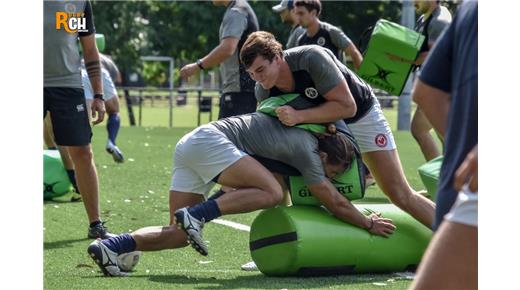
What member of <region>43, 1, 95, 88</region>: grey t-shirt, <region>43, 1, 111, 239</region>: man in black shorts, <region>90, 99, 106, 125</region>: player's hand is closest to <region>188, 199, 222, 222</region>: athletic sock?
<region>43, 1, 111, 239</region>: man in black shorts

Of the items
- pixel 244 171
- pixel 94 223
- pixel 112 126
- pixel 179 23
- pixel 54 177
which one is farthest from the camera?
pixel 179 23

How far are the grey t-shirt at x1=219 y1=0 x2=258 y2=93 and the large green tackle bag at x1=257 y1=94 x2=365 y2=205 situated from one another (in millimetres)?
2124

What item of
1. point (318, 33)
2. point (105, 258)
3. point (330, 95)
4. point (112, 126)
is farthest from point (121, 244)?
point (112, 126)

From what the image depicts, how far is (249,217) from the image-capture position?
27.7 ft

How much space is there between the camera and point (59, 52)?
288 inches

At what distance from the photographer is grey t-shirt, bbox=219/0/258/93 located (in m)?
8.28

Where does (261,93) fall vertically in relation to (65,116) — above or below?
above

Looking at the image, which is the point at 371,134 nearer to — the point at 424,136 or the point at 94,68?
the point at 94,68

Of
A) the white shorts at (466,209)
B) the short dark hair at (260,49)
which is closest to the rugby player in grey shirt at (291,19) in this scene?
the short dark hair at (260,49)

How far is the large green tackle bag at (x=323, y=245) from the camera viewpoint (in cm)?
582

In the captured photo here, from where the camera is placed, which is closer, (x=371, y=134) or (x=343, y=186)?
(x=343, y=186)

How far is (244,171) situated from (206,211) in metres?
0.30
